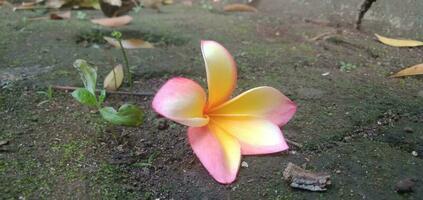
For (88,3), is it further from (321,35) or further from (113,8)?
(321,35)

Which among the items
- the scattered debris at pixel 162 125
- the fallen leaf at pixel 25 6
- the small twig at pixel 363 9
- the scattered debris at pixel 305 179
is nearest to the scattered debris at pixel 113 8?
the fallen leaf at pixel 25 6

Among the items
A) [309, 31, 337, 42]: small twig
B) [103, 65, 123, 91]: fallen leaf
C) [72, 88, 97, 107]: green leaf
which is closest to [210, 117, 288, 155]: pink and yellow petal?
[72, 88, 97, 107]: green leaf

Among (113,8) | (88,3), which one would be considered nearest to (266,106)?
(113,8)

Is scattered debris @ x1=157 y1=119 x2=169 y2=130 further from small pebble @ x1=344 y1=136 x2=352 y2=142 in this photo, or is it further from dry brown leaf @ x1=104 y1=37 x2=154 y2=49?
dry brown leaf @ x1=104 y1=37 x2=154 y2=49

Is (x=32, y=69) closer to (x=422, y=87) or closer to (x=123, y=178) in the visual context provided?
(x=123, y=178)

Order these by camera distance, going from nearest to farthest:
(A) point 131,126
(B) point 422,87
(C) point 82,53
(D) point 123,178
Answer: (D) point 123,178 → (A) point 131,126 → (B) point 422,87 → (C) point 82,53

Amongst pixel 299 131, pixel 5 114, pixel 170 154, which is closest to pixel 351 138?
pixel 299 131
